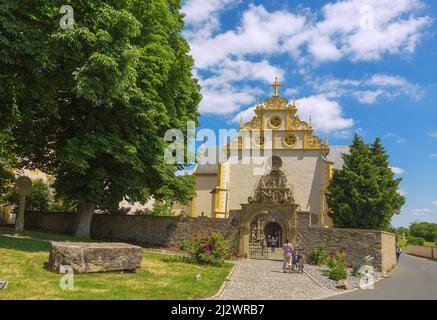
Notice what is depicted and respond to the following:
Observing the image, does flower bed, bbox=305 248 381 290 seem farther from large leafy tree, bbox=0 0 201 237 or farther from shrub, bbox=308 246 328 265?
large leafy tree, bbox=0 0 201 237

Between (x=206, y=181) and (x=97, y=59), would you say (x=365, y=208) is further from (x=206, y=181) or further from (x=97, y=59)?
(x=97, y=59)

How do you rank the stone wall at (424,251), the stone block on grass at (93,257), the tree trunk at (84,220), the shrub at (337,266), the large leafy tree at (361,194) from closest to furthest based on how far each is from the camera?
the stone block on grass at (93,257) < the shrub at (337,266) < the tree trunk at (84,220) < the large leafy tree at (361,194) < the stone wall at (424,251)

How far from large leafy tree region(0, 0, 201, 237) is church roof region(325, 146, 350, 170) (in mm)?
23499

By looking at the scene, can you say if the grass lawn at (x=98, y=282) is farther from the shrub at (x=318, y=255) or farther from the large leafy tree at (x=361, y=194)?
the large leafy tree at (x=361, y=194)

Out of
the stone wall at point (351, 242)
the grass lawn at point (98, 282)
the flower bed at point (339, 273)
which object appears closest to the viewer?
the grass lawn at point (98, 282)

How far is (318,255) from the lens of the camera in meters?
21.2

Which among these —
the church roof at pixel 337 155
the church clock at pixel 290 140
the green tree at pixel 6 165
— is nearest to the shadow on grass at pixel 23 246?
the green tree at pixel 6 165

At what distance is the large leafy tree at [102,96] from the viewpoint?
14.4 metres

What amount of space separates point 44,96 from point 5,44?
265cm

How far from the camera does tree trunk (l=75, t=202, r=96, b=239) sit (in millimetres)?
21416

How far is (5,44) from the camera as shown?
41.9 ft

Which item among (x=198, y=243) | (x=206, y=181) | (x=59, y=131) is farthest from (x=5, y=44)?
(x=206, y=181)

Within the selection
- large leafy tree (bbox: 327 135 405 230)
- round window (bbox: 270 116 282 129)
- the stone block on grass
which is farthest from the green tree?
large leafy tree (bbox: 327 135 405 230)

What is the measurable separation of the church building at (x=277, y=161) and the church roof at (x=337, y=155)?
22.1 feet
